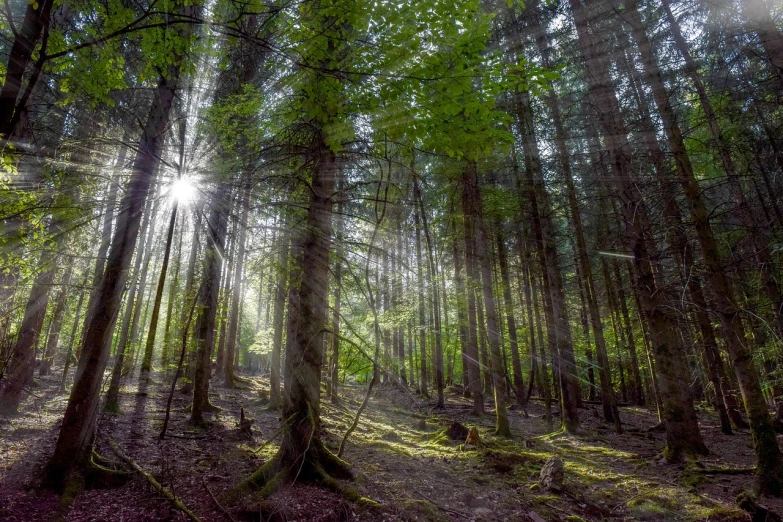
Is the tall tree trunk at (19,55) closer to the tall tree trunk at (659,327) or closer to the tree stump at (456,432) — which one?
the tall tree trunk at (659,327)

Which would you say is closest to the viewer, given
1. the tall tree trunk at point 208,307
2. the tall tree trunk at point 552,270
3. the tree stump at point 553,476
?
the tree stump at point 553,476

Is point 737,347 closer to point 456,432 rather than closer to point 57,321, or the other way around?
point 456,432

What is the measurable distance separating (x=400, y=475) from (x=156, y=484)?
3.99 meters

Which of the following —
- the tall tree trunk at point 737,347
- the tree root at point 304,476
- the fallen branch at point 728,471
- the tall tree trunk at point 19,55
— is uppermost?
the tall tree trunk at point 19,55

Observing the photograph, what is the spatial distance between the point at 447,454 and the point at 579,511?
3.46 metres

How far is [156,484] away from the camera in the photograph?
489 centimetres

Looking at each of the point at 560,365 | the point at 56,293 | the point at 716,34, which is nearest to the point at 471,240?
the point at 560,365

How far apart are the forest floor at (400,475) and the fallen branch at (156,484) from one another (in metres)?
0.12

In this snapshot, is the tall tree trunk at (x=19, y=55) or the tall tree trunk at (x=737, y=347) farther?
the tall tree trunk at (x=737, y=347)

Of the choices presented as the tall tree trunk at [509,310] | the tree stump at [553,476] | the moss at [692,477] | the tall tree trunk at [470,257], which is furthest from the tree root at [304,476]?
the tall tree trunk at [509,310]

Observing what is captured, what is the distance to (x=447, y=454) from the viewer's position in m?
8.67

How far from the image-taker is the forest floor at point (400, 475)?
477 centimetres

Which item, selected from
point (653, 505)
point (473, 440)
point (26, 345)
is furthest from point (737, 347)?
point (26, 345)

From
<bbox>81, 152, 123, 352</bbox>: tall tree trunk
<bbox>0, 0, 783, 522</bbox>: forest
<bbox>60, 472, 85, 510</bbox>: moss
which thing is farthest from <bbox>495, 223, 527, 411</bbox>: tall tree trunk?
<bbox>60, 472, 85, 510</bbox>: moss
